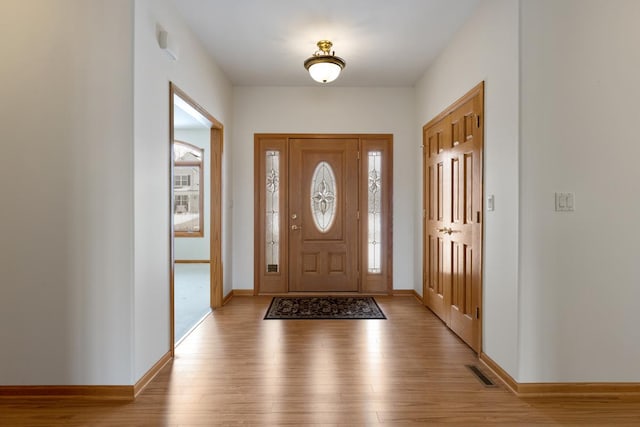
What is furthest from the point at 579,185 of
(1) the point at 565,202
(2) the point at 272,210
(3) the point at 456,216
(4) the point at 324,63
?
(2) the point at 272,210

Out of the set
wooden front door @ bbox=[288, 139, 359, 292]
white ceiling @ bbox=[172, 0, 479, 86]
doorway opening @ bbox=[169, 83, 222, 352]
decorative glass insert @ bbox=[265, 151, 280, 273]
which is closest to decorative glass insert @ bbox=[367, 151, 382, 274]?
wooden front door @ bbox=[288, 139, 359, 292]

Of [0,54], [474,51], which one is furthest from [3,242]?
[474,51]

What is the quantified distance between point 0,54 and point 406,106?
13.4 feet

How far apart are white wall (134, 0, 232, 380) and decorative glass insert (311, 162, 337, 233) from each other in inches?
86.3

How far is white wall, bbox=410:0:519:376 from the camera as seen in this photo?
2.31 m

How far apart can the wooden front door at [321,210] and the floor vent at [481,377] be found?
7.67ft

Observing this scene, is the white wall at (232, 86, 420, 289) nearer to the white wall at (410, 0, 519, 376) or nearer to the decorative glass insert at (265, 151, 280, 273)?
the decorative glass insert at (265, 151, 280, 273)

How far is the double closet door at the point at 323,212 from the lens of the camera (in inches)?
191

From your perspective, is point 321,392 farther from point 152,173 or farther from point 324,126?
point 324,126

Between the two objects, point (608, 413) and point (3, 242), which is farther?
point (3, 242)

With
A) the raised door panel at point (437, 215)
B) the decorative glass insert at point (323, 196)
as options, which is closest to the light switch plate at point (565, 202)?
the raised door panel at point (437, 215)

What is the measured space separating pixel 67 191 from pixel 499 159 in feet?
9.17

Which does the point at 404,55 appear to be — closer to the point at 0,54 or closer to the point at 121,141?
the point at 121,141

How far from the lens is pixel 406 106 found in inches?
191
